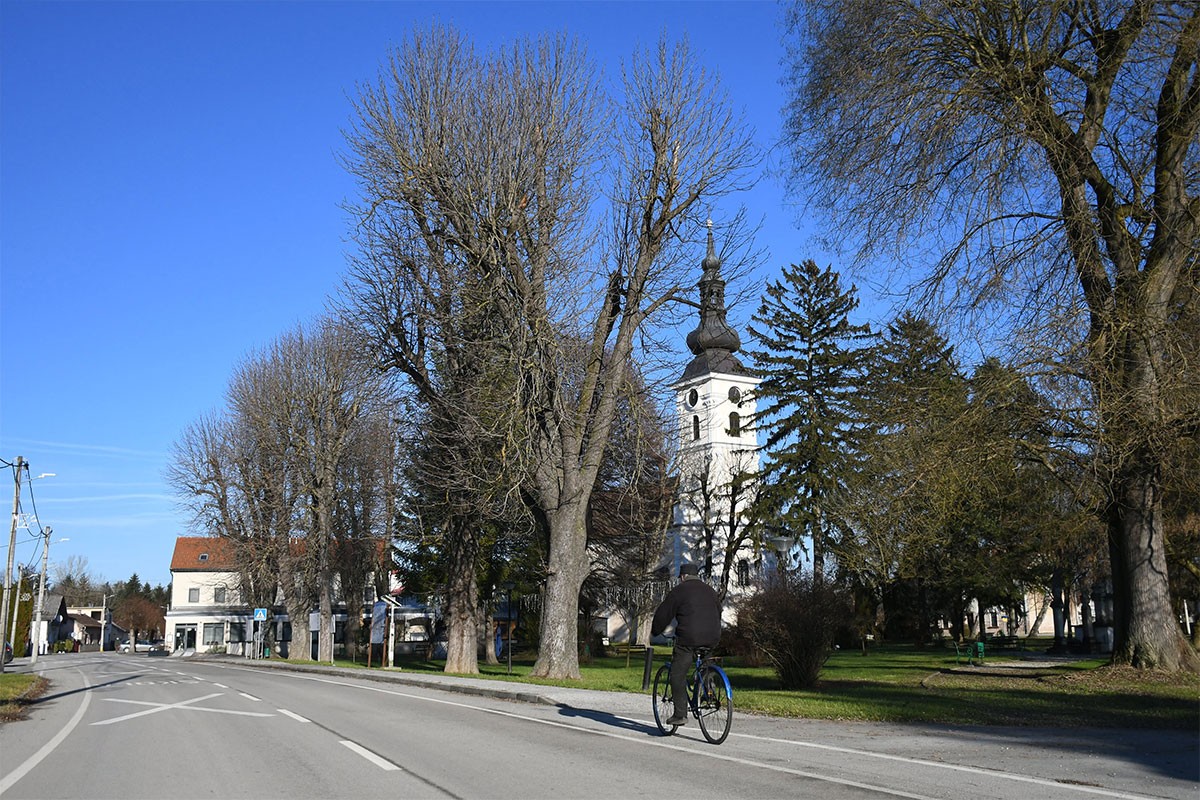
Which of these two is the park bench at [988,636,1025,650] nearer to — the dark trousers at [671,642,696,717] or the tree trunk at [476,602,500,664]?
the tree trunk at [476,602,500,664]

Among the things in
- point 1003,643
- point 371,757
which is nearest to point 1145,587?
point 371,757

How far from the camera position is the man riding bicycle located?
1082 cm

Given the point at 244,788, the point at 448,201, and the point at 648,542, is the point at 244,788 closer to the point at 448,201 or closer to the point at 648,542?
the point at 448,201

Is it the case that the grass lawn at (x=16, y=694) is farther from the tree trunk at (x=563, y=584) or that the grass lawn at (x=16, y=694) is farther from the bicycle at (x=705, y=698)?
the bicycle at (x=705, y=698)

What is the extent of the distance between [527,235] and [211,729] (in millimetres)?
13544

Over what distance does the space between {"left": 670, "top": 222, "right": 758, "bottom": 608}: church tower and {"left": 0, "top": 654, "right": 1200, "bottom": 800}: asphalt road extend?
37485 mm

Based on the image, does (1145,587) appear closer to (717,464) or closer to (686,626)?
(686,626)

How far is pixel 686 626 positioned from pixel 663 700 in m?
0.93

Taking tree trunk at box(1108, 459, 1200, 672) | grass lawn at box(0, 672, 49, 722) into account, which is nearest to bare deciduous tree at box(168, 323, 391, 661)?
grass lawn at box(0, 672, 49, 722)

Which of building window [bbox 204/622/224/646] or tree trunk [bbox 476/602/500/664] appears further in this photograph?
building window [bbox 204/622/224/646]

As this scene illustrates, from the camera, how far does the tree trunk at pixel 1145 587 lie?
16.7 meters

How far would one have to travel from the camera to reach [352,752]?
33.7 ft

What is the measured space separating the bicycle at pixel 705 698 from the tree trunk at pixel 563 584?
11159 millimetres

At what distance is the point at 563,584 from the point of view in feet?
74.5
